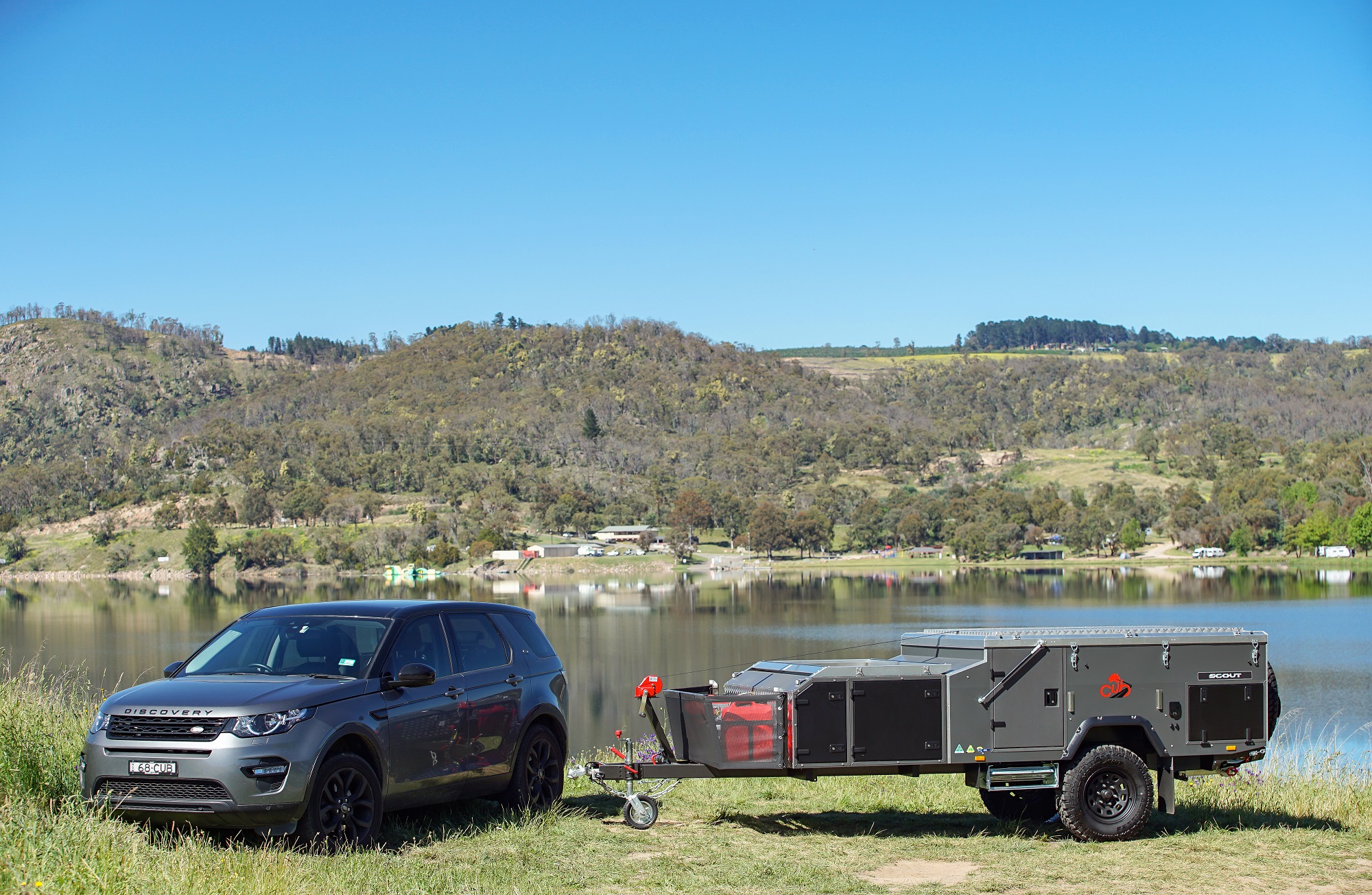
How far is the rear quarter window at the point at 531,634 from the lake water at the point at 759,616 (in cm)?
443

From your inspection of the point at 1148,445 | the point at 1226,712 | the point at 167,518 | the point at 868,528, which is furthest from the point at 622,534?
the point at 1226,712

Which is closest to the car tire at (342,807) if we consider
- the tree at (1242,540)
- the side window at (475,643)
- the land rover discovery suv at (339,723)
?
the land rover discovery suv at (339,723)

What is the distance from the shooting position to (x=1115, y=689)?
9.09 m

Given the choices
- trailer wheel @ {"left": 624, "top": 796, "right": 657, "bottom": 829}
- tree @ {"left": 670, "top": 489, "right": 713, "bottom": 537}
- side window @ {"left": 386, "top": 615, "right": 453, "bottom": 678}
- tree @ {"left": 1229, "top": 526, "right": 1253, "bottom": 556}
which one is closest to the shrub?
tree @ {"left": 670, "top": 489, "right": 713, "bottom": 537}

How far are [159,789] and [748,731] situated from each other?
12.8ft

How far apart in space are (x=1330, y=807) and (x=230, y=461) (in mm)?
185612

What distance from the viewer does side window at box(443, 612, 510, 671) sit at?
9.61 metres

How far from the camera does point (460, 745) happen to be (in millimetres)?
9211

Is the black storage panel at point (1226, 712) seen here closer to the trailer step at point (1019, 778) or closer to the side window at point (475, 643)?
the trailer step at point (1019, 778)

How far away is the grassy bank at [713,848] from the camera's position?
6.79m

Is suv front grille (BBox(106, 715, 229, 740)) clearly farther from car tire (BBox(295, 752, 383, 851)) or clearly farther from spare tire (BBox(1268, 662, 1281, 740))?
spare tire (BBox(1268, 662, 1281, 740))

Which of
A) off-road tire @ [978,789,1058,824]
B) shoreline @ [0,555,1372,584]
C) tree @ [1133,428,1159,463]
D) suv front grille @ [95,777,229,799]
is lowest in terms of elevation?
shoreline @ [0,555,1372,584]

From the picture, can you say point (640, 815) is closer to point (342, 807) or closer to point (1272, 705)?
point (342, 807)

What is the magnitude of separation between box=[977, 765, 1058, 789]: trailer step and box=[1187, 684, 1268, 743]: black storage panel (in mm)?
1119
